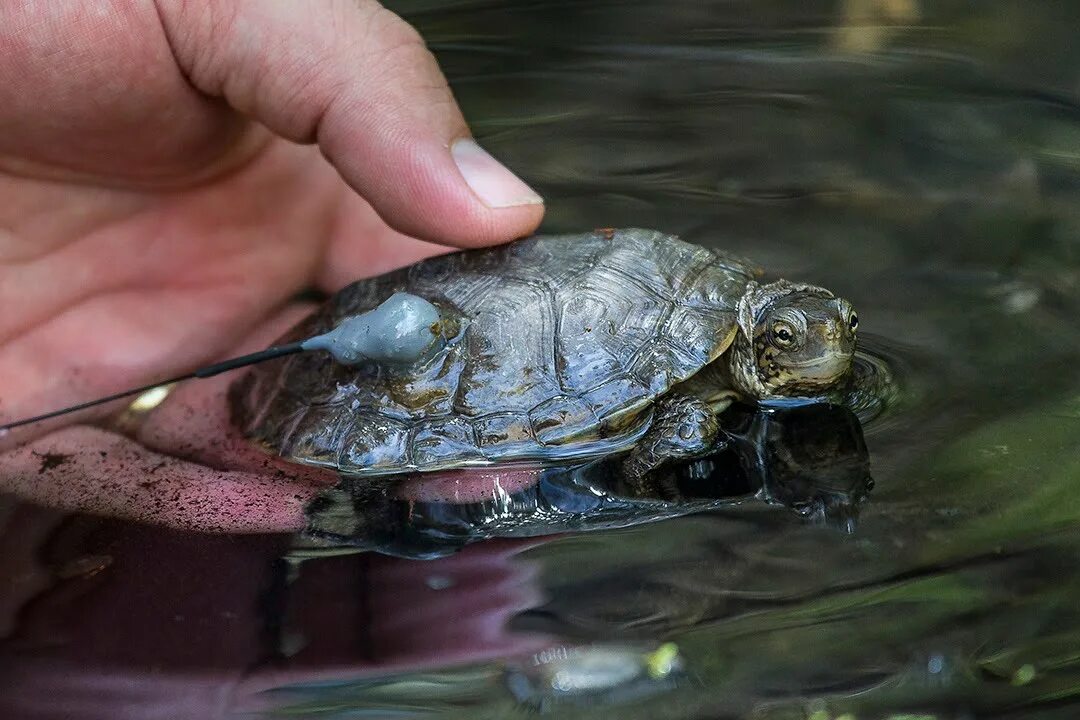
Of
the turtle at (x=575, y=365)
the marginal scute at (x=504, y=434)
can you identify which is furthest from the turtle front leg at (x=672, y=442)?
the marginal scute at (x=504, y=434)

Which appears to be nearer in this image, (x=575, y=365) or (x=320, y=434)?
(x=575, y=365)

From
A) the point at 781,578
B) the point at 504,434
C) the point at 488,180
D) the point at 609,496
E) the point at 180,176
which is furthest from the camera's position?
the point at 180,176

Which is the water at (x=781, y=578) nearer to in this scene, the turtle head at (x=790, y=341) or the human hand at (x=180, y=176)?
the turtle head at (x=790, y=341)

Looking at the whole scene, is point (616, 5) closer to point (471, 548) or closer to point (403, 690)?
point (471, 548)

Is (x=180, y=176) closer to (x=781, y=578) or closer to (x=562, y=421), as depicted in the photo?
(x=562, y=421)

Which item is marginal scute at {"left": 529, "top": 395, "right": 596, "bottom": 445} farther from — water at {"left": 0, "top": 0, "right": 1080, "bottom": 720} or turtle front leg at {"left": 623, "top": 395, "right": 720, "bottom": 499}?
water at {"left": 0, "top": 0, "right": 1080, "bottom": 720}

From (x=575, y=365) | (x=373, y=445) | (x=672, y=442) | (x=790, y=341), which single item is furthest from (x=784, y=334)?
(x=373, y=445)
